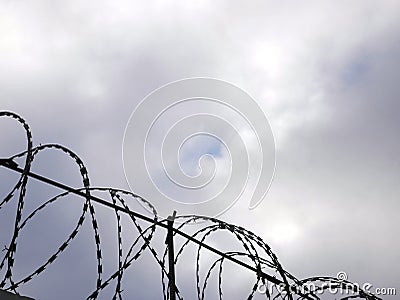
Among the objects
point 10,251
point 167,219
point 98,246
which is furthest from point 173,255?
point 10,251

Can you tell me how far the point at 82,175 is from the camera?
4387 millimetres

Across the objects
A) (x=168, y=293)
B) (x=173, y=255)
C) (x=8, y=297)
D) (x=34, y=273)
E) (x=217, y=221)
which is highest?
(x=217, y=221)

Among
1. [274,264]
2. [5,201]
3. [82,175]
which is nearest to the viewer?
[5,201]

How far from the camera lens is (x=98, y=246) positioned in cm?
439

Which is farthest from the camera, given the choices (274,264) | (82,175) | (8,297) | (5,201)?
(274,264)

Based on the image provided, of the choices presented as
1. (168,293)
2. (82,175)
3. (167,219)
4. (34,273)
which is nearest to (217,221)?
(167,219)

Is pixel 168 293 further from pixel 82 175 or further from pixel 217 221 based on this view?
pixel 82 175

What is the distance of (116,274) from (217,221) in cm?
98

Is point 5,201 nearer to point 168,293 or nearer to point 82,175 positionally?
point 82,175

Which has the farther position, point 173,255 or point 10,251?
point 173,255

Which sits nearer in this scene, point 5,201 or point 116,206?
point 5,201

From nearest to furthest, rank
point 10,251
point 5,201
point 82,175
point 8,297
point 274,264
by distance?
1. point 8,297
2. point 10,251
3. point 5,201
4. point 82,175
5. point 274,264

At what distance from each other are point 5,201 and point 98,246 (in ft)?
2.47

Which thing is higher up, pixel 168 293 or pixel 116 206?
pixel 116 206
